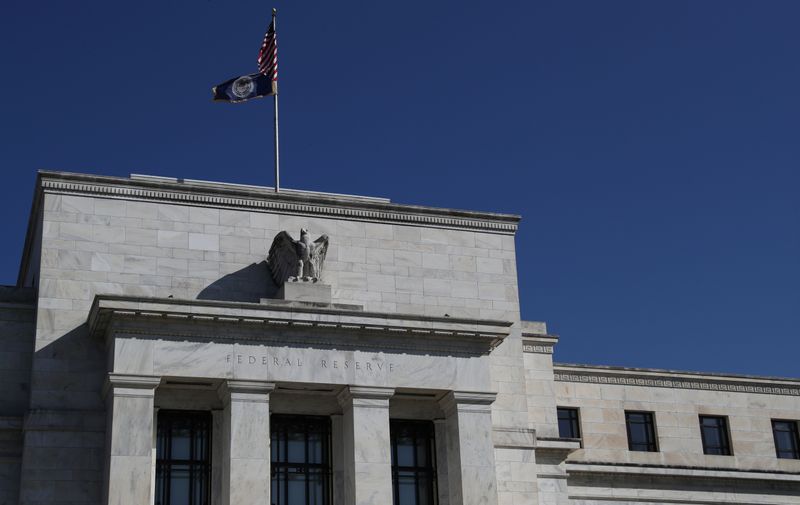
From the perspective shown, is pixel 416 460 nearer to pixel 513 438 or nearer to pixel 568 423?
pixel 513 438

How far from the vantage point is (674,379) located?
47.7 meters

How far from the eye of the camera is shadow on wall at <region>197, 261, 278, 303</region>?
39719mm

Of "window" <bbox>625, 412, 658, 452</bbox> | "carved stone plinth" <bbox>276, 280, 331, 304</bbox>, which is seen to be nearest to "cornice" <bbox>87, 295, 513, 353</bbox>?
"carved stone plinth" <bbox>276, 280, 331, 304</bbox>

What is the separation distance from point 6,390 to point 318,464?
31.1 ft

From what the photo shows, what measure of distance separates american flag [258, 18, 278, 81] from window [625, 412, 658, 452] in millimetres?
18038

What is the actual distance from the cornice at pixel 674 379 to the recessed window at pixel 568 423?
1125 mm

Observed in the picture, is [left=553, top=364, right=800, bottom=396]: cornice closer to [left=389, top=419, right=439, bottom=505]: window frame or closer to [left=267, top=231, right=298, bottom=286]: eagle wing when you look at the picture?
[left=389, top=419, right=439, bottom=505]: window frame

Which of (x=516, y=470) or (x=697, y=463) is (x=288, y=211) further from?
(x=697, y=463)

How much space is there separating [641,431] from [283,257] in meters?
15.9

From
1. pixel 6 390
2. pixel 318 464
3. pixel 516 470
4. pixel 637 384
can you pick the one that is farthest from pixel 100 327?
pixel 637 384

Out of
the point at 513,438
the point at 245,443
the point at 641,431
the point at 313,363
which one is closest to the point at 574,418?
the point at 641,431

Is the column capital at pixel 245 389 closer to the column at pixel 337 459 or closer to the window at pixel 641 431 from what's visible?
the column at pixel 337 459

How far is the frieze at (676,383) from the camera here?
152ft

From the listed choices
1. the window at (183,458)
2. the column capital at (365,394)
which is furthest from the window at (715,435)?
the window at (183,458)
